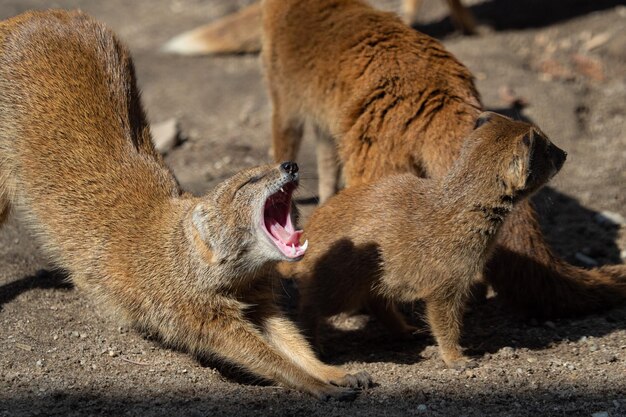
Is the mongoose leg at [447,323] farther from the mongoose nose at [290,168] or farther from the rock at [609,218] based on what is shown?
the rock at [609,218]

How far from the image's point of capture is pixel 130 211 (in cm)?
439

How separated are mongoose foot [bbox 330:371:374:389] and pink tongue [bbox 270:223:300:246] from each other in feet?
2.07

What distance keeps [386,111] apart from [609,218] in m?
1.78

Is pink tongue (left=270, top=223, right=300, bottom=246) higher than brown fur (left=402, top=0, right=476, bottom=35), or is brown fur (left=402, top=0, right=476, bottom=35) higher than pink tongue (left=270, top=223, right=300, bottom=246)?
brown fur (left=402, top=0, right=476, bottom=35)

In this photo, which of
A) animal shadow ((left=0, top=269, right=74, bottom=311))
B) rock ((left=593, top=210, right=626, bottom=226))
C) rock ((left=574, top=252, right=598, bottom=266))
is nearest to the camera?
animal shadow ((left=0, top=269, right=74, bottom=311))

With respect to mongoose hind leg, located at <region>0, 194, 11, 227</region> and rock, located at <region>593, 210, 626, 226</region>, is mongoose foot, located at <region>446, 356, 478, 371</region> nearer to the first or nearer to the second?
rock, located at <region>593, 210, 626, 226</region>

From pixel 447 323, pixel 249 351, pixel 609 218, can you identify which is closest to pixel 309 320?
pixel 249 351

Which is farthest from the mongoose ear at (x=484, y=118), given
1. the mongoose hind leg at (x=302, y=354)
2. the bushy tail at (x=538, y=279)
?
the mongoose hind leg at (x=302, y=354)

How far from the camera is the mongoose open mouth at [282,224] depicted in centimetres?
388

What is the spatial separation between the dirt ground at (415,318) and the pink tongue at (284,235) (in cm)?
67

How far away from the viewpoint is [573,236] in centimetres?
596

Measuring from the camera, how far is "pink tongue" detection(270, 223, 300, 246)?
3947 millimetres

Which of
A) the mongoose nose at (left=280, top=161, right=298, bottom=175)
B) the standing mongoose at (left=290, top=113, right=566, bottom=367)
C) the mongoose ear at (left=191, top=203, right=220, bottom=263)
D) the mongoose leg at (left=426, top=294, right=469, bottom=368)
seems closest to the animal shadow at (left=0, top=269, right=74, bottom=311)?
the mongoose ear at (left=191, top=203, right=220, bottom=263)

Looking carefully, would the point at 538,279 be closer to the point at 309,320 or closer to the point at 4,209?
the point at 309,320
